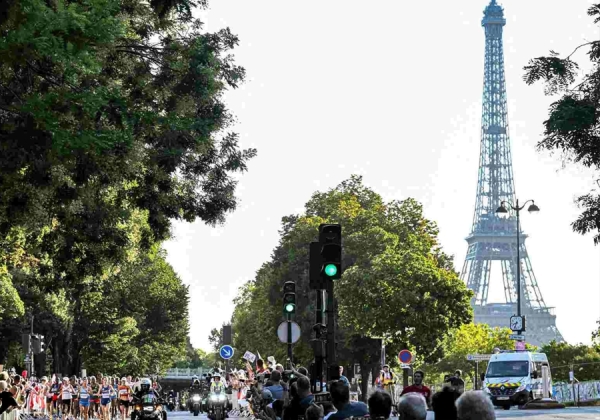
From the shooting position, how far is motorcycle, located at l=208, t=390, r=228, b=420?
1770 inches

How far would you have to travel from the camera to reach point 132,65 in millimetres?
26047

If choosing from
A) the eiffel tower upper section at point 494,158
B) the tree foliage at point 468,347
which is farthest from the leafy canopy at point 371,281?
the eiffel tower upper section at point 494,158

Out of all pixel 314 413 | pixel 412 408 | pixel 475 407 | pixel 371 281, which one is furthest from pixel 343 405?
pixel 371 281

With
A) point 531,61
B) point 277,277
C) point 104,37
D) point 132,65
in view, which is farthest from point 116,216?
point 277,277

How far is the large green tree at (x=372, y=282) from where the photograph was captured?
219 feet

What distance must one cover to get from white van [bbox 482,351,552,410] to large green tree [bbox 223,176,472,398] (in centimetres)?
1313

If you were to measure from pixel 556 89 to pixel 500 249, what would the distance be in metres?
139

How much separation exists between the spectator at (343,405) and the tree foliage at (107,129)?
527cm

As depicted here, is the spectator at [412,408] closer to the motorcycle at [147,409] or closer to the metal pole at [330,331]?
the metal pole at [330,331]

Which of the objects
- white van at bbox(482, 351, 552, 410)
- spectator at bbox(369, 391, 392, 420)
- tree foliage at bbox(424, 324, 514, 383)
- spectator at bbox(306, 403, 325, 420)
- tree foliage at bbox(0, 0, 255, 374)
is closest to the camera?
spectator at bbox(369, 391, 392, 420)

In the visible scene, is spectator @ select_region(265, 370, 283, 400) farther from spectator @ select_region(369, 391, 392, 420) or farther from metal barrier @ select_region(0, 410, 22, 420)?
spectator @ select_region(369, 391, 392, 420)

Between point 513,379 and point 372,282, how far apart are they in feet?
55.4

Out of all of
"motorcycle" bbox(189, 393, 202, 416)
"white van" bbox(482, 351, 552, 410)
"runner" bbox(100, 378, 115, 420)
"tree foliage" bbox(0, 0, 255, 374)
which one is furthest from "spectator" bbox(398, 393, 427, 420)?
"motorcycle" bbox(189, 393, 202, 416)

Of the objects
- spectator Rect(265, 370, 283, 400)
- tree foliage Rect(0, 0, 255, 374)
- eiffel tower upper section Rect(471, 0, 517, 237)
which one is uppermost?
eiffel tower upper section Rect(471, 0, 517, 237)
